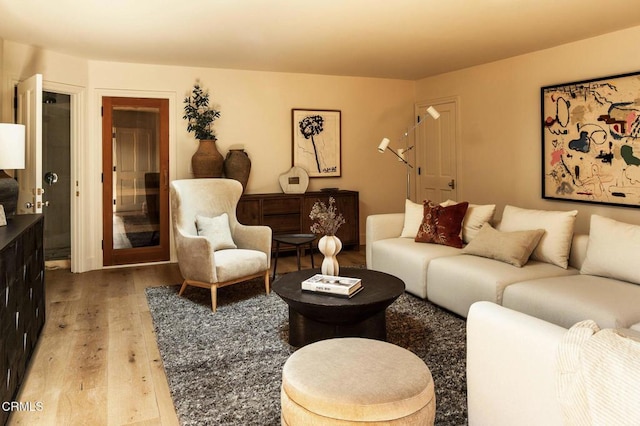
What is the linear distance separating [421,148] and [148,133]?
3.74 metres

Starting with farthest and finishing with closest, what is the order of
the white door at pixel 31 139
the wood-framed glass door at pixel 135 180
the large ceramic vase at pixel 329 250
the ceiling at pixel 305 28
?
the wood-framed glass door at pixel 135 180
the white door at pixel 31 139
the ceiling at pixel 305 28
the large ceramic vase at pixel 329 250

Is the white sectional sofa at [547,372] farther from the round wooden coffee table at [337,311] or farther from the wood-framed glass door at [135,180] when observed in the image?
the wood-framed glass door at [135,180]

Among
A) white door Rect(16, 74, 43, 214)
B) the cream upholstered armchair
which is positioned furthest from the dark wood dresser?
the cream upholstered armchair

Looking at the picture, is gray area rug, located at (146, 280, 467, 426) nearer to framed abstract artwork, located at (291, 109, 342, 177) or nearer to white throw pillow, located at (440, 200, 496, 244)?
white throw pillow, located at (440, 200, 496, 244)

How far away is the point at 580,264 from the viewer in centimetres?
335

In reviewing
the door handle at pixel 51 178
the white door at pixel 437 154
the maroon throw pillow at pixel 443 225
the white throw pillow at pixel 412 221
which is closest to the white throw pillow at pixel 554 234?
the maroon throw pillow at pixel 443 225

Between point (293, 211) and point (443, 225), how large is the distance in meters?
2.28

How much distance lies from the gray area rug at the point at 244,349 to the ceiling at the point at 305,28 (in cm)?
234

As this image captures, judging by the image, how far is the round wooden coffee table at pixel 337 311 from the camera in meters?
2.62

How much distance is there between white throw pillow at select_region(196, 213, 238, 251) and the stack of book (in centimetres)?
148

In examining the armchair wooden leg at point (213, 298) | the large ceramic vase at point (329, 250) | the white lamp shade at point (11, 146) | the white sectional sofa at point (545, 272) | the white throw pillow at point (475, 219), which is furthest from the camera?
the white throw pillow at point (475, 219)

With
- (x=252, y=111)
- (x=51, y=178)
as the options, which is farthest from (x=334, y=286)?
(x=51, y=178)

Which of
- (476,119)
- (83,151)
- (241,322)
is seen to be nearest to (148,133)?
(83,151)

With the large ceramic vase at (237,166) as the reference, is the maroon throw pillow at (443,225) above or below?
below
